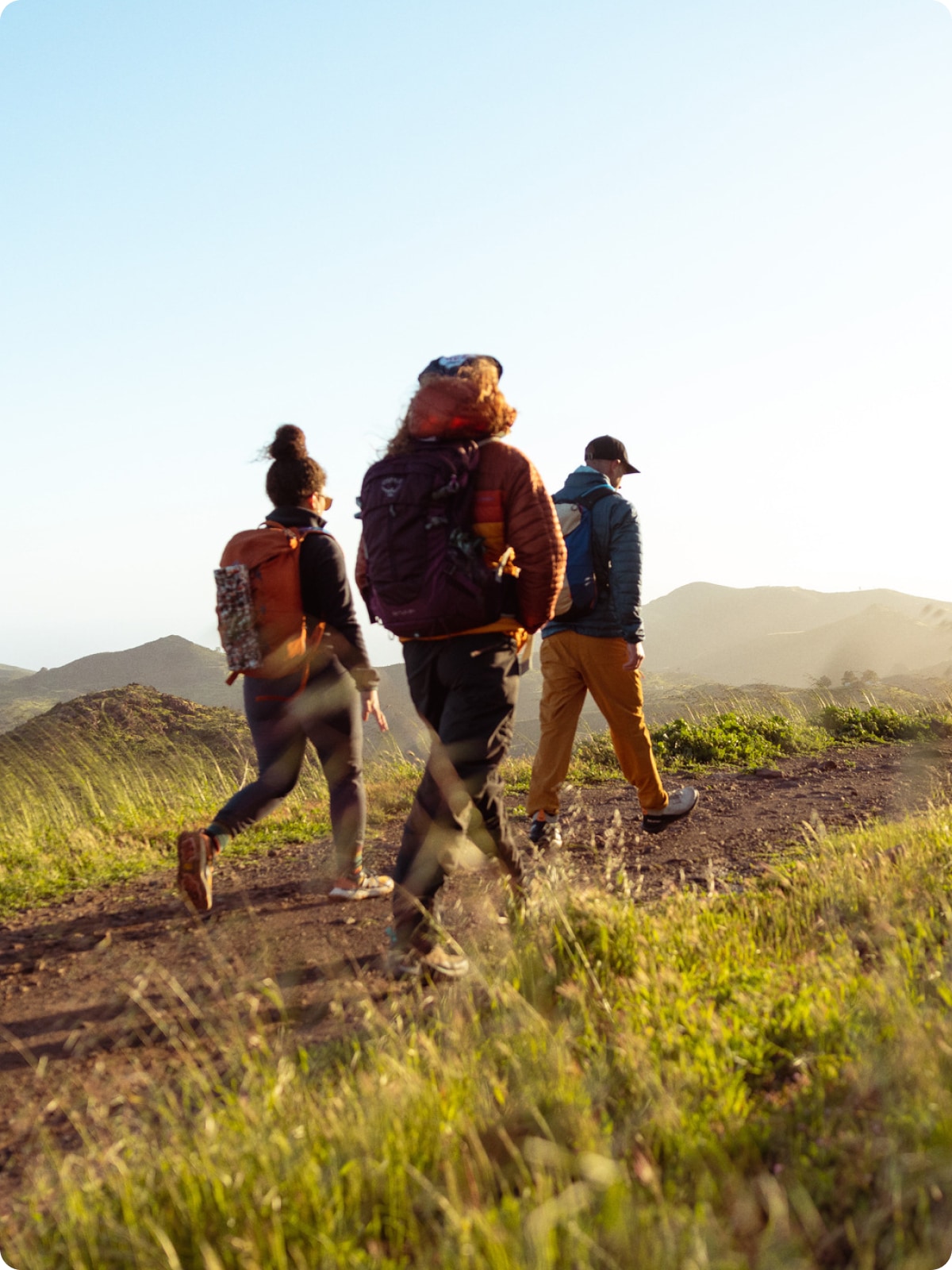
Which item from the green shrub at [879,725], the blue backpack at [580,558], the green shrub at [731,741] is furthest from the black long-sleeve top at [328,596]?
the green shrub at [879,725]

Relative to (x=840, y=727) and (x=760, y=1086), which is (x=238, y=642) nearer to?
(x=760, y=1086)

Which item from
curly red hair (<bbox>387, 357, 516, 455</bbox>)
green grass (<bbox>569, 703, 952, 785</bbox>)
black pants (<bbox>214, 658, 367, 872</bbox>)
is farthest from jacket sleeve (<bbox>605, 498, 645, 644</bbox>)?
green grass (<bbox>569, 703, 952, 785</bbox>)

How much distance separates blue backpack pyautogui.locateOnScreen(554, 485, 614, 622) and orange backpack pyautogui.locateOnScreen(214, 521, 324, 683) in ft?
5.51

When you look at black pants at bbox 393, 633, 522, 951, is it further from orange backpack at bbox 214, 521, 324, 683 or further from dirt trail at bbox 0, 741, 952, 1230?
orange backpack at bbox 214, 521, 324, 683

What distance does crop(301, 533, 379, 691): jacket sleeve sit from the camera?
418 cm

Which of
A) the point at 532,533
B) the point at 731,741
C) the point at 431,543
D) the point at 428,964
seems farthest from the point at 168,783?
the point at 731,741

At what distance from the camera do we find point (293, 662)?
4176mm

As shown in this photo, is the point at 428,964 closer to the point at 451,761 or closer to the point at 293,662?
the point at 451,761

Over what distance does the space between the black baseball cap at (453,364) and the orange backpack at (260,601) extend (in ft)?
3.82

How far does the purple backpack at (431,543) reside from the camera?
317 centimetres

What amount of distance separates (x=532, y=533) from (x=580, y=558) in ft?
6.26

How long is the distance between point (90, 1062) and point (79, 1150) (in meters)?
0.52

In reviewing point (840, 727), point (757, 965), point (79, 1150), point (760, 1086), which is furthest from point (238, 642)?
point (840, 727)

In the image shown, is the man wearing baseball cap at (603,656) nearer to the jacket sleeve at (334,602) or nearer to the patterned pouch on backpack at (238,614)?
the jacket sleeve at (334,602)
